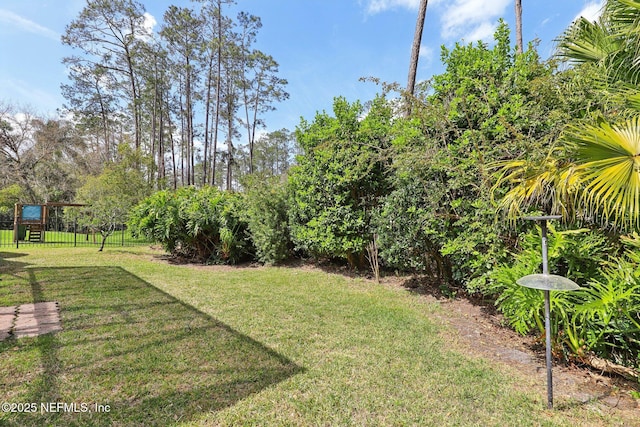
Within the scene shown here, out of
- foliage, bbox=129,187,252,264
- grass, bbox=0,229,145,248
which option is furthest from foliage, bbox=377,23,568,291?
grass, bbox=0,229,145,248

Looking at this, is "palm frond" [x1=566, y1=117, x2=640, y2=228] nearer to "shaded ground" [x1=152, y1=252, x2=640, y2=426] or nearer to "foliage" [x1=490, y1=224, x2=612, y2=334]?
"foliage" [x1=490, y1=224, x2=612, y2=334]

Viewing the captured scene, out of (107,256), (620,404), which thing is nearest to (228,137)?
(107,256)

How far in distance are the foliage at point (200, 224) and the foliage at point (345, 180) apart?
198 centimetres

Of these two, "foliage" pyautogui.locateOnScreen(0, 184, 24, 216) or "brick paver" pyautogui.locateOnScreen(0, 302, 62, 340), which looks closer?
"brick paver" pyautogui.locateOnScreen(0, 302, 62, 340)

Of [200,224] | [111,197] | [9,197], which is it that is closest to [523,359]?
[200,224]

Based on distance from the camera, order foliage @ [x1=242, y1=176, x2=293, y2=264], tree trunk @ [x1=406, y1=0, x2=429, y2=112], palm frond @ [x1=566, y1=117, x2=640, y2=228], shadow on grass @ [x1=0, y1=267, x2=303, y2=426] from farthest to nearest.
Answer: foliage @ [x1=242, y1=176, x2=293, y2=264] → tree trunk @ [x1=406, y1=0, x2=429, y2=112] → palm frond @ [x1=566, y1=117, x2=640, y2=228] → shadow on grass @ [x1=0, y1=267, x2=303, y2=426]

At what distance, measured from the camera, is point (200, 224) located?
767cm

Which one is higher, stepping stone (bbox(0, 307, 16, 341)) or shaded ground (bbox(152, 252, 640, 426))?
stepping stone (bbox(0, 307, 16, 341))

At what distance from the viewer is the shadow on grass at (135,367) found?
202cm

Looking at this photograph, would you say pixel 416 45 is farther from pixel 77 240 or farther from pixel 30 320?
pixel 77 240

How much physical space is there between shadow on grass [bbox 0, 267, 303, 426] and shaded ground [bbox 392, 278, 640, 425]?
205cm

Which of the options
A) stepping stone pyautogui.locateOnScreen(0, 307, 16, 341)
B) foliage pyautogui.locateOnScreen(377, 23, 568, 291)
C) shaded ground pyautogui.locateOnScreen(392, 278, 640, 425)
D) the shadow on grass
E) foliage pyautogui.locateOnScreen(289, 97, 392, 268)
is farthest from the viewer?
foliage pyautogui.locateOnScreen(289, 97, 392, 268)

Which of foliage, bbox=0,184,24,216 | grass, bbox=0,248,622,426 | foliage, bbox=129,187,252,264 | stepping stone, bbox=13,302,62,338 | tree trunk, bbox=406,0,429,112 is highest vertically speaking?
tree trunk, bbox=406,0,429,112

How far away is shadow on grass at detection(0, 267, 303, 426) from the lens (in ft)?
6.63
